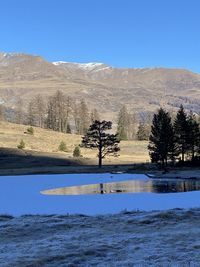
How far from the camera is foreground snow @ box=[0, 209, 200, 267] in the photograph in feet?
32.4

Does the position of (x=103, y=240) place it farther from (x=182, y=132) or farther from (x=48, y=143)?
(x=48, y=143)

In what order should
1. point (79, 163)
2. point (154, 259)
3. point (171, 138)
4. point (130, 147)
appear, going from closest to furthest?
point (154, 259) < point (171, 138) < point (79, 163) < point (130, 147)

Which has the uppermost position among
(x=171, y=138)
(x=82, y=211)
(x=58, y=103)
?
(x=58, y=103)

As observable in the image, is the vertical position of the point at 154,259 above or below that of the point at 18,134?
below

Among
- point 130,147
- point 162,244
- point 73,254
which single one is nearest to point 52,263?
point 73,254

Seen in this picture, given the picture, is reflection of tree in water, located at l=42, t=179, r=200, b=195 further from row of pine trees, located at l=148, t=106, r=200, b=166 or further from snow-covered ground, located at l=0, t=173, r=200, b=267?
row of pine trees, located at l=148, t=106, r=200, b=166

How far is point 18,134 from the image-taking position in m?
118

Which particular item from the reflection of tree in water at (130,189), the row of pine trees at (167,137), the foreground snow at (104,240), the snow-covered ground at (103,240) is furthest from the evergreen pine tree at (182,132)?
the foreground snow at (104,240)

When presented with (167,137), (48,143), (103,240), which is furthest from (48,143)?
(103,240)

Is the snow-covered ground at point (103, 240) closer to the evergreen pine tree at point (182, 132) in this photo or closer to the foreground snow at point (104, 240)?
the foreground snow at point (104, 240)

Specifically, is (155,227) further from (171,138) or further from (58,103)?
(58,103)

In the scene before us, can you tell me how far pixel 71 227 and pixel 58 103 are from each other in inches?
5506

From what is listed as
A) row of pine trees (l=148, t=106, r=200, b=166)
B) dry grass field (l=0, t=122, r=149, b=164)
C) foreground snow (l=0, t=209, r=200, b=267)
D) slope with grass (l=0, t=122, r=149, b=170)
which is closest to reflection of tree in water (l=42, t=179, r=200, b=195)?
foreground snow (l=0, t=209, r=200, b=267)

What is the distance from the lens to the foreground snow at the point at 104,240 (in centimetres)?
988
